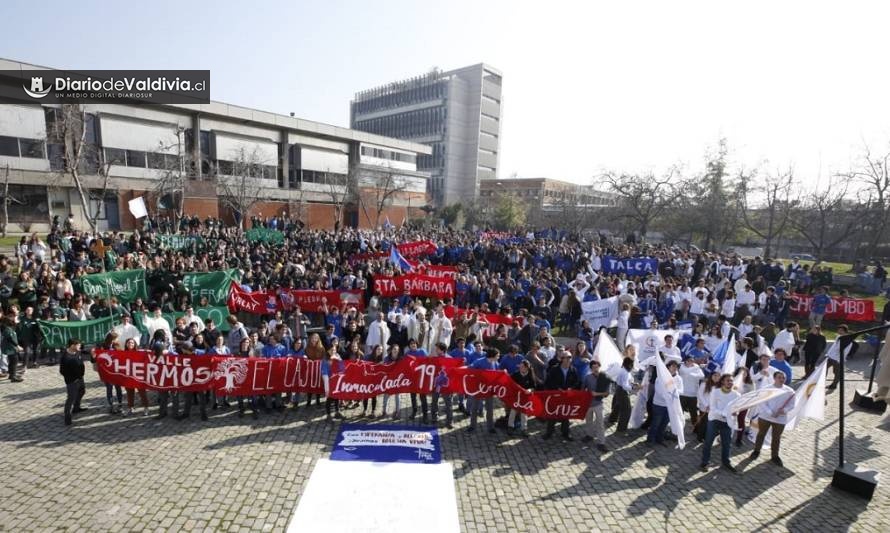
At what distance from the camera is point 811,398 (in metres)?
8.73

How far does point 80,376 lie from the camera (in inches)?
342

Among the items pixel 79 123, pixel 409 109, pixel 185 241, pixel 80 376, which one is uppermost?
pixel 409 109

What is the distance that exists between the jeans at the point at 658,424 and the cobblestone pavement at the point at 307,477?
301mm

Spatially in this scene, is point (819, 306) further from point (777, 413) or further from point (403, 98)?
point (403, 98)

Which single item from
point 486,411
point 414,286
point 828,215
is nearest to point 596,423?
point 486,411

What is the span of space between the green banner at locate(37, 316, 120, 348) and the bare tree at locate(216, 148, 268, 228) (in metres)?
27.2

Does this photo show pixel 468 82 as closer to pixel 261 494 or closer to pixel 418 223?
pixel 418 223

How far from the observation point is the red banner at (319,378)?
8860mm

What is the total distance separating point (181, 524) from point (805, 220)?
42979 millimetres

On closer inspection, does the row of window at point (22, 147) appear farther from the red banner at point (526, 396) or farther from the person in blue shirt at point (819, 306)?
the person in blue shirt at point (819, 306)

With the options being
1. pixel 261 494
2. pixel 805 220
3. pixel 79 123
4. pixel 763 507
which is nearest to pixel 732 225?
pixel 805 220
